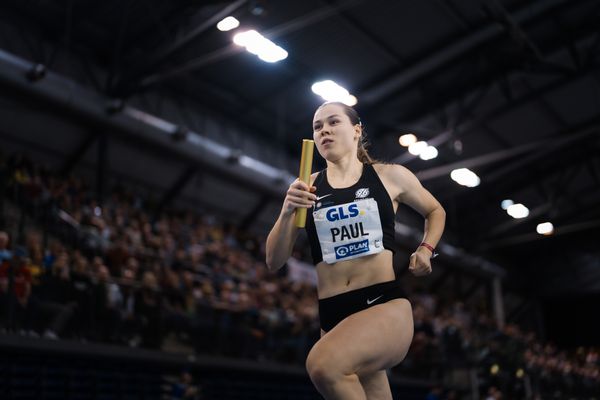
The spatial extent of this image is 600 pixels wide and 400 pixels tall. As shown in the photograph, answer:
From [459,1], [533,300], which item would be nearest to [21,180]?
[459,1]

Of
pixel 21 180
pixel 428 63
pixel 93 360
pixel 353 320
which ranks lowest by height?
pixel 353 320

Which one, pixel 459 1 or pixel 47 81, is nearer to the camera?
pixel 47 81

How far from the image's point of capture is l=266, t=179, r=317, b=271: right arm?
3.10 m

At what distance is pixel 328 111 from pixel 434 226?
0.82 m

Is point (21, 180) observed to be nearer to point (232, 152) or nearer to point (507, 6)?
point (232, 152)

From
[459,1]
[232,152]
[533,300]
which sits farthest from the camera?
[533,300]

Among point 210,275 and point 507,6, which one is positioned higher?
point 507,6

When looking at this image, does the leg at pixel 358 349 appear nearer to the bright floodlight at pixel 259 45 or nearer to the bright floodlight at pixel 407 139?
the bright floodlight at pixel 259 45

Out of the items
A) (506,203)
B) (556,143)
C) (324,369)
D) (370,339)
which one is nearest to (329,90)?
(556,143)

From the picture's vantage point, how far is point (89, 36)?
17.1 metres

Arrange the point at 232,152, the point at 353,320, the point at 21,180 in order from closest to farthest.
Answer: the point at 353,320
the point at 21,180
the point at 232,152

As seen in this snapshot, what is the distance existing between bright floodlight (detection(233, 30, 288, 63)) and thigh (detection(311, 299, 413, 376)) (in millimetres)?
11003

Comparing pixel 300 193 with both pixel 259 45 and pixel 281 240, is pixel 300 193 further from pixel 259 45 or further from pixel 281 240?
pixel 259 45

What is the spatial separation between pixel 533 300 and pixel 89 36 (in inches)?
1084
